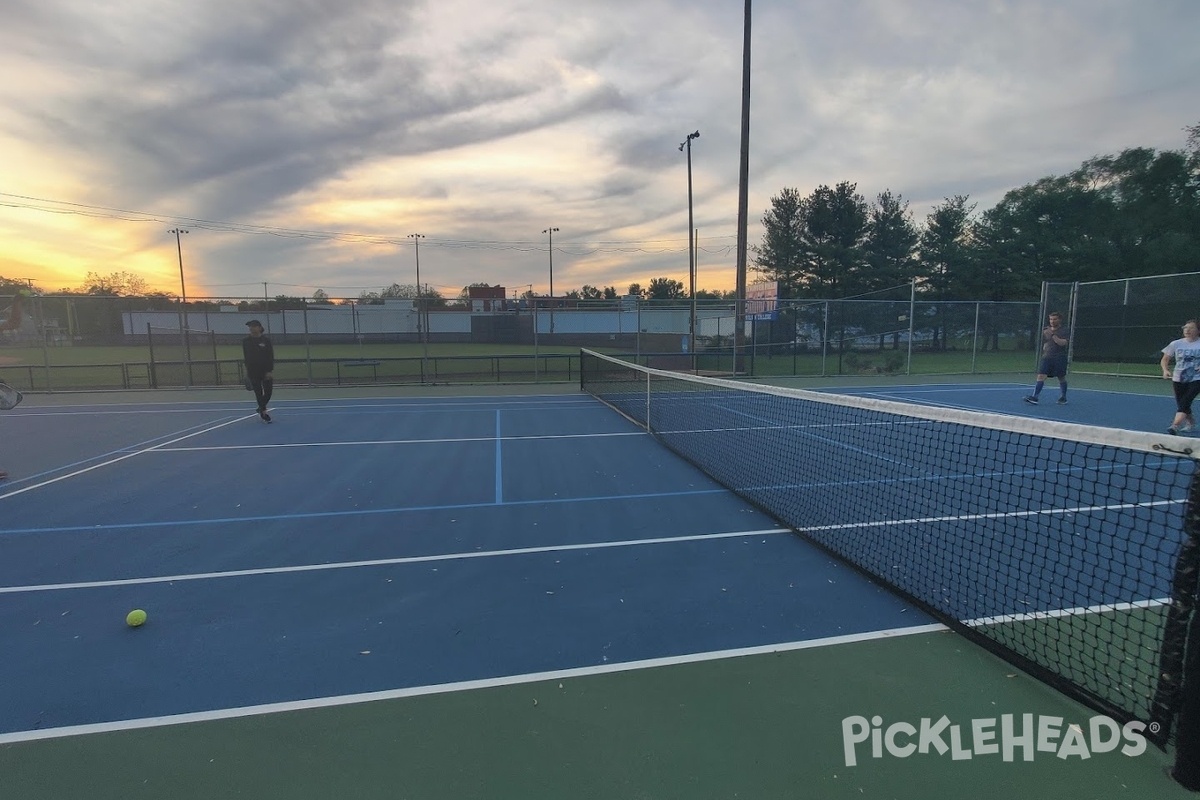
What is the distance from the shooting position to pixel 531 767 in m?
2.42

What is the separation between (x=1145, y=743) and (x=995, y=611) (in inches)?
47.2

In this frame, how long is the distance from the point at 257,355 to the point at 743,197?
16932 millimetres

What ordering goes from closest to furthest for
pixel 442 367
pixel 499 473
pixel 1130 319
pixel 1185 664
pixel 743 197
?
1. pixel 1185 664
2. pixel 499 473
3. pixel 1130 319
4. pixel 743 197
5. pixel 442 367

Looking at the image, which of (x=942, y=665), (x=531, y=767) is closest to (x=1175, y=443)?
(x=942, y=665)

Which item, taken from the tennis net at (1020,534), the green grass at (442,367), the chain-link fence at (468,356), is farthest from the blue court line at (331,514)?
the green grass at (442,367)

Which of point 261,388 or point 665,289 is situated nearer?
point 261,388

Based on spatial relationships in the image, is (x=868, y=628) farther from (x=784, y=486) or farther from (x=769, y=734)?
(x=784, y=486)

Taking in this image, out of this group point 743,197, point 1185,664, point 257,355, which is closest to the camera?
point 1185,664

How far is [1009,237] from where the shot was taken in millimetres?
39156

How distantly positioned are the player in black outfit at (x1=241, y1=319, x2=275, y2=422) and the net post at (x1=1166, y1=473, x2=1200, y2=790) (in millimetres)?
12829

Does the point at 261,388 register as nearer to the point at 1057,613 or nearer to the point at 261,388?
the point at 261,388

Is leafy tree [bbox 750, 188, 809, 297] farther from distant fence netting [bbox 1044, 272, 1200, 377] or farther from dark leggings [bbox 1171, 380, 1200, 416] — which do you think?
dark leggings [bbox 1171, 380, 1200, 416]

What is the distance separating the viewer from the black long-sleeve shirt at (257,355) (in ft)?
37.4

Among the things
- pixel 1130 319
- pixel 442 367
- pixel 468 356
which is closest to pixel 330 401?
pixel 468 356
